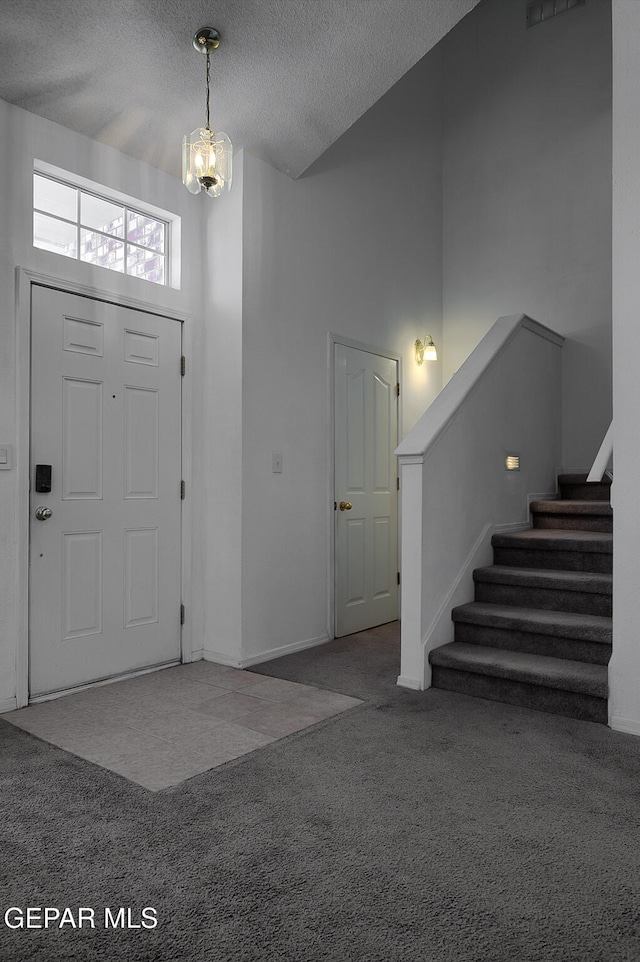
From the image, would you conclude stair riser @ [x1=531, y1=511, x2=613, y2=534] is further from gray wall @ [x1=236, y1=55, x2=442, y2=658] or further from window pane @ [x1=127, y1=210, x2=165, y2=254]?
window pane @ [x1=127, y1=210, x2=165, y2=254]

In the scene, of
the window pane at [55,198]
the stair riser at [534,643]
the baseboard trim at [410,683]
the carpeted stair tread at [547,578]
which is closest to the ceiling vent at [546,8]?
the window pane at [55,198]

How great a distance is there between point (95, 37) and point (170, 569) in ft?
8.67

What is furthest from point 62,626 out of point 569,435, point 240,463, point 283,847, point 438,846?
point 569,435

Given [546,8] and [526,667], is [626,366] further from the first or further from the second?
[546,8]

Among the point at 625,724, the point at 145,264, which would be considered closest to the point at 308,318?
the point at 145,264

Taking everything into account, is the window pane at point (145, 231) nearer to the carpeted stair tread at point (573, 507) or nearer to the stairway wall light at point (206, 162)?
the stairway wall light at point (206, 162)

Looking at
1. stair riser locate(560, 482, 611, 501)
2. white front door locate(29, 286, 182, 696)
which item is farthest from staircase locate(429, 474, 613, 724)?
white front door locate(29, 286, 182, 696)

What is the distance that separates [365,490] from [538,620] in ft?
5.89

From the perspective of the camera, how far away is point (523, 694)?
125 inches

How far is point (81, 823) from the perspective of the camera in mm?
2107

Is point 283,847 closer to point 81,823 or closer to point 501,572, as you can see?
point 81,823

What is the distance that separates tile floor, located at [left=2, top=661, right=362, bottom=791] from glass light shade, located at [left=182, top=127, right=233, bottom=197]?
2.26 metres

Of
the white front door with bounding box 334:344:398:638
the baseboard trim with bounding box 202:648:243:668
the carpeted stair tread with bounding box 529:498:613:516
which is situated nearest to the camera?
the baseboard trim with bounding box 202:648:243:668

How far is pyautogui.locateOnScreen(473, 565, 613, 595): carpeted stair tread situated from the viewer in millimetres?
3445
